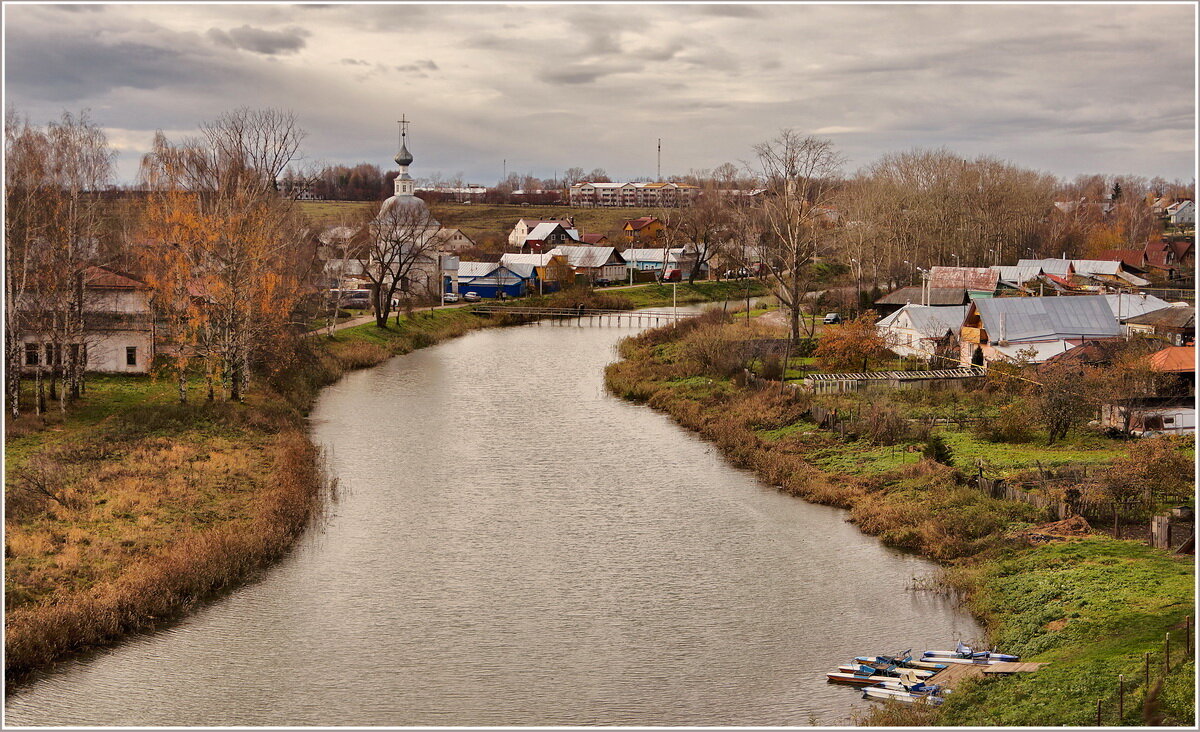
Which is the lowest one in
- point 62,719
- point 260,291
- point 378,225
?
point 62,719

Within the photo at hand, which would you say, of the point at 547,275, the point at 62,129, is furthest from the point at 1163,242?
the point at 62,129

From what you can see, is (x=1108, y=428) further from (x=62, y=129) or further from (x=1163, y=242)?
(x=1163, y=242)

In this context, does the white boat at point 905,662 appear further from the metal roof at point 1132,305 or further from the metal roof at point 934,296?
the metal roof at point 934,296

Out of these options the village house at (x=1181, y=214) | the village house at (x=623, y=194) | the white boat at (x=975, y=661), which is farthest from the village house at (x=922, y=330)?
the village house at (x=623, y=194)

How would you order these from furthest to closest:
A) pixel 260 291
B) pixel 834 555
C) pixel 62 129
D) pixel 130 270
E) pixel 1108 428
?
pixel 130 270 → pixel 260 291 → pixel 62 129 → pixel 1108 428 → pixel 834 555

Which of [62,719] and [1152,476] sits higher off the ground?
[1152,476]

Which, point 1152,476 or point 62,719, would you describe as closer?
point 62,719
